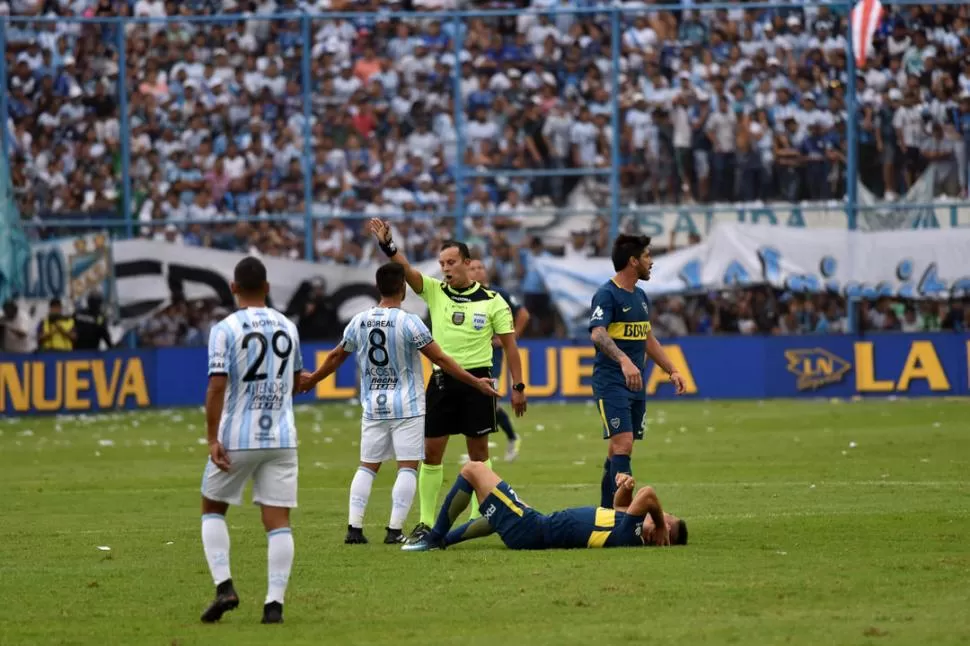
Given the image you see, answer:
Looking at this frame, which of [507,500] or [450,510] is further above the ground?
[507,500]

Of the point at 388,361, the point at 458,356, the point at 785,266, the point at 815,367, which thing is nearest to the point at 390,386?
the point at 388,361

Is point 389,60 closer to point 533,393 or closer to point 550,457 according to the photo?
point 533,393

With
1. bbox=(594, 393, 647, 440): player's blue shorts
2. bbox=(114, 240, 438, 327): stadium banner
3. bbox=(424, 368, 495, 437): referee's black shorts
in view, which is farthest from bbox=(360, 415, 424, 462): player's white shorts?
bbox=(114, 240, 438, 327): stadium banner

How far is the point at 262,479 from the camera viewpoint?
9258 mm

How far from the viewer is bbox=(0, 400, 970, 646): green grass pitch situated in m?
8.85

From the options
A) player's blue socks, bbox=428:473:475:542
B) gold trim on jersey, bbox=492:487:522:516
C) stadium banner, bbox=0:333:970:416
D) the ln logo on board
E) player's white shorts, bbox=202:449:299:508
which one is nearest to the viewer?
player's white shorts, bbox=202:449:299:508

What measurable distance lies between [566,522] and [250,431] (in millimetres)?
3107

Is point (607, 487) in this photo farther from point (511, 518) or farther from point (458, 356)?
point (511, 518)

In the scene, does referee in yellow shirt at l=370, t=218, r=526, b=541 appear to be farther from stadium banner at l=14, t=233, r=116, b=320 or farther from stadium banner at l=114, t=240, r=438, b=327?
stadium banner at l=14, t=233, r=116, b=320

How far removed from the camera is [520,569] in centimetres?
1081

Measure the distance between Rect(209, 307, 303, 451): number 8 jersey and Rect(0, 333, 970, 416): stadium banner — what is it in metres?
18.6

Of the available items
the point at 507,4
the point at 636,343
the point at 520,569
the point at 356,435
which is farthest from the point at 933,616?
the point at 507,4

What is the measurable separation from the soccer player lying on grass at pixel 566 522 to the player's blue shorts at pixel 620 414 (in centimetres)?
123

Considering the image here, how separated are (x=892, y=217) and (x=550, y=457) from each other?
11.7 meters
